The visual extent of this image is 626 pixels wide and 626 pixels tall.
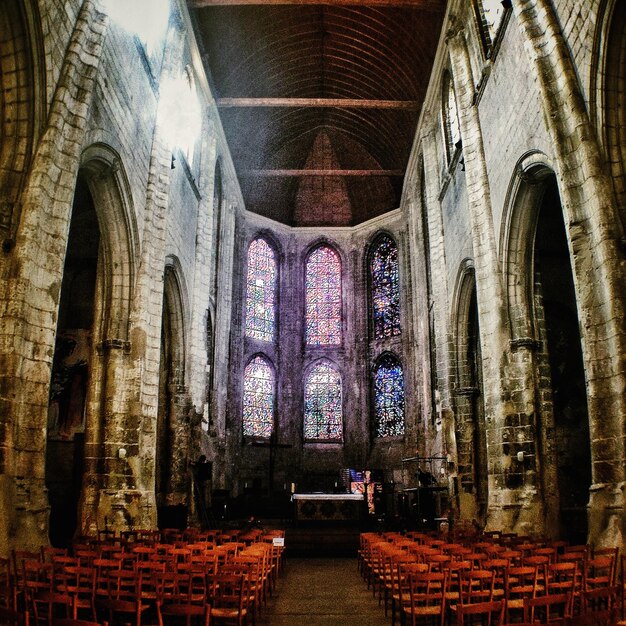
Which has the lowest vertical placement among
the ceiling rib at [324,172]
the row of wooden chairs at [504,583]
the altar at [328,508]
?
the altar at [328,508]

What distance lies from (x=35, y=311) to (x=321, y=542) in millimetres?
9857

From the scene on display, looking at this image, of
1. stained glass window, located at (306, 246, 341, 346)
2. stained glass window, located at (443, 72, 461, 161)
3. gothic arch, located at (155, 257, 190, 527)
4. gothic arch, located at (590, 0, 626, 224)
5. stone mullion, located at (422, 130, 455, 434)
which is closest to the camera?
gothic arch, located at (590, 0, 626, 224)

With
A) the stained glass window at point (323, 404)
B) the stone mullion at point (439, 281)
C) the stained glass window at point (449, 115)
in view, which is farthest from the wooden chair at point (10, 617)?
the stained glass window at point (323, 404)

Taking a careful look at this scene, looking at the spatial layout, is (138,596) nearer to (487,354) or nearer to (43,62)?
(43,62)

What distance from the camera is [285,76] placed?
73.4 feet

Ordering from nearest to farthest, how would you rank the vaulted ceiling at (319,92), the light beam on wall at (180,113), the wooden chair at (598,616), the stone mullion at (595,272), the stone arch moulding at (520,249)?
the wooden chair at (598,616)
the stone mullion at (595,272)
the stone arch moulding at (520,249)
the light beam on wall at (180,113)
the vaulted ceiling at (319,92)

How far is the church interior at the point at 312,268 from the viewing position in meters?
8.53

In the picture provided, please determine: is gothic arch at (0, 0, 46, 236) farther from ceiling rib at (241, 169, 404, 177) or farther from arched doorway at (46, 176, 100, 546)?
ceiling rib at (241, 169, 404, 177)

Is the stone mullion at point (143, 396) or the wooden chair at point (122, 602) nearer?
the wooden chair at point (122, 602)

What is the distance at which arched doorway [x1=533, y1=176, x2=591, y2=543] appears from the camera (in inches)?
609

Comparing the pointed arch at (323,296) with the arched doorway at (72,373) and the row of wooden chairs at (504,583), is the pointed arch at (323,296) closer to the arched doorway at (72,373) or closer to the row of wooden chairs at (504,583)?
the arched doorway at (72,373)

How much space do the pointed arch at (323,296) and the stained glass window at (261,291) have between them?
5.69ft

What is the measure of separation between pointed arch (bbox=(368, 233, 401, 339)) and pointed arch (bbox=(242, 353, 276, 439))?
5.22 m

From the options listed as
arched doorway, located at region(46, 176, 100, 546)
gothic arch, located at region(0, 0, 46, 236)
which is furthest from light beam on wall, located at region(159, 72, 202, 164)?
gothic arch, located at region(0, 0, 46, 236)
